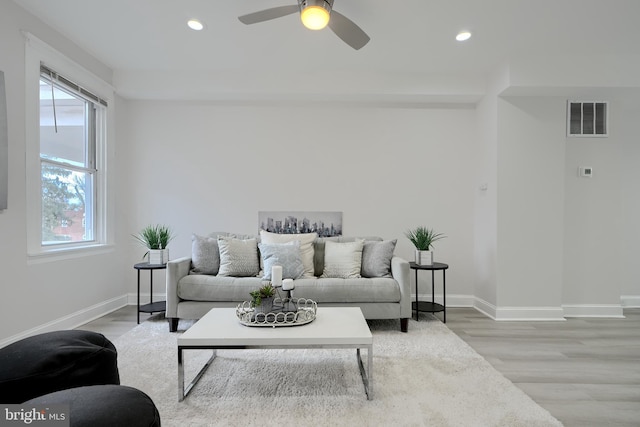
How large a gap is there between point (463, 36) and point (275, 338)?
308cm

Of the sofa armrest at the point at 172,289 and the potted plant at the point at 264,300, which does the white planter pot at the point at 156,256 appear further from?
the potted plant at the point at 264,300

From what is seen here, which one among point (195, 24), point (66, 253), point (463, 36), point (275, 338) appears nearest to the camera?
point (275, 338)

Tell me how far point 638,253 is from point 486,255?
207cm

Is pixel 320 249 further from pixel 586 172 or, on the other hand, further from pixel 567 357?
pixel 586 172

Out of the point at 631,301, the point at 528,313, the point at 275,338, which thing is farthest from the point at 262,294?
the point at 631,301

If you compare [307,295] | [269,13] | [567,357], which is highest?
[269,13]

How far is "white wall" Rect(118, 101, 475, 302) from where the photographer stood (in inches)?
165

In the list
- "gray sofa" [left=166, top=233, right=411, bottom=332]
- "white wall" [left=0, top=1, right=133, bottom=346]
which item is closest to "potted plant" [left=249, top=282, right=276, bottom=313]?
"gray sofa" [left=166, top=233, right=411, bottom=332]

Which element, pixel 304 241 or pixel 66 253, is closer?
pixel 66 253

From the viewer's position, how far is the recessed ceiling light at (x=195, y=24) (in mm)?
2893

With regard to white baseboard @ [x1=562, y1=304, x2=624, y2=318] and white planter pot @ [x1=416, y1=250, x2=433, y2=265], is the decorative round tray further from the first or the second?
white baseboard @ [x1=562, y1=304, x2=624, y2=318]

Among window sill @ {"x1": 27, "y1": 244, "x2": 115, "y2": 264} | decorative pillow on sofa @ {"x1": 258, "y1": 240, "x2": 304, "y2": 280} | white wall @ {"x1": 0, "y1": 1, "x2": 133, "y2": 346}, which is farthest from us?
decorative pillow on sofa @ {"x1": 258, "y1": 240, "x2": 304, "y2": 280}

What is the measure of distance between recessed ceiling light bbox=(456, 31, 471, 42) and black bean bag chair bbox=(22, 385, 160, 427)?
3.53 meters

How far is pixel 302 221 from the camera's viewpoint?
4.18m
